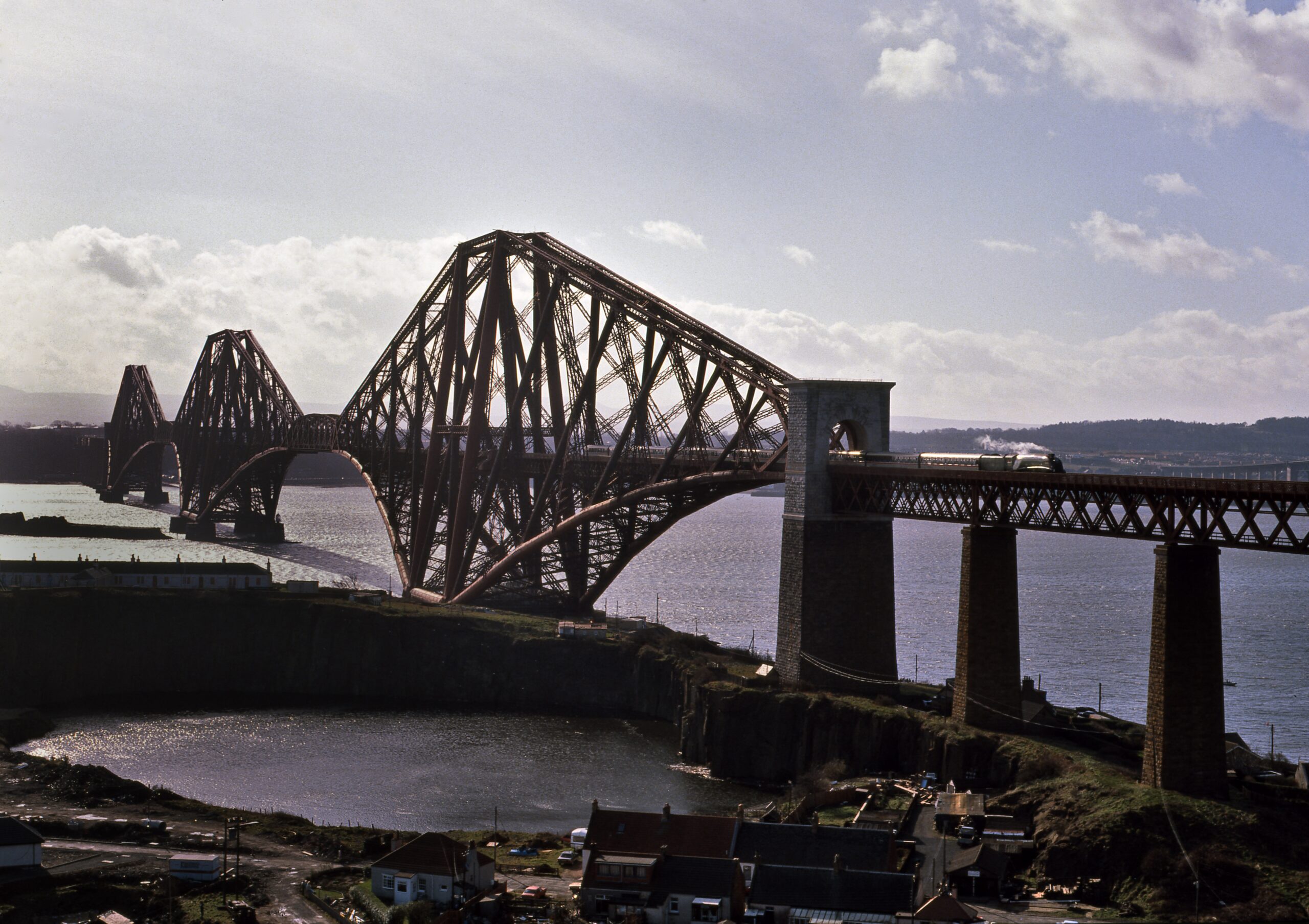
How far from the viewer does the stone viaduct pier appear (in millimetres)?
48625

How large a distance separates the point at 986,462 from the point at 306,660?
2218 inches

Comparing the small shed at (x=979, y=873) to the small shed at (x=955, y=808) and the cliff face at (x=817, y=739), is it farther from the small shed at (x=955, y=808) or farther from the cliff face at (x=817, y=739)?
the cliff face at (x=817, y=739)

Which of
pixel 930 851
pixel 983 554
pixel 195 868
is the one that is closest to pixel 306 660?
pixel 195 868

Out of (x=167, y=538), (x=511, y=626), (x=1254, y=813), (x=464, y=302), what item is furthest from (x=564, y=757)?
(x=167, y=538)

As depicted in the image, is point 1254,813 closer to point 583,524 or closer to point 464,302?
point 583,524

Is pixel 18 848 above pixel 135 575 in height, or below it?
below

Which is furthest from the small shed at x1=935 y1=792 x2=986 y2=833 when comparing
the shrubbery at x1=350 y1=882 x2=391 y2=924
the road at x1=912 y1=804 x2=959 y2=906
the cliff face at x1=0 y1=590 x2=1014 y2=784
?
the cliff face at x1=0 y1=590 x2=1014 y2=784

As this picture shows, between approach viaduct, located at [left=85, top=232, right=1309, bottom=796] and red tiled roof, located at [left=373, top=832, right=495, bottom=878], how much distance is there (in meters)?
23.5

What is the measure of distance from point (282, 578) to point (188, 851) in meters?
89.7

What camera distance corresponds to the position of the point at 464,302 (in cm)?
11062

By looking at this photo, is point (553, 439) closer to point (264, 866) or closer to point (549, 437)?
point (549, 437)

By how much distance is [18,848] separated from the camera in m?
50.7

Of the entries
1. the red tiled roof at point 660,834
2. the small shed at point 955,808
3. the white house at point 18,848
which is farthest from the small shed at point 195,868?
the small shed at point 955,808

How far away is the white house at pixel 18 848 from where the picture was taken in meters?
50.4
